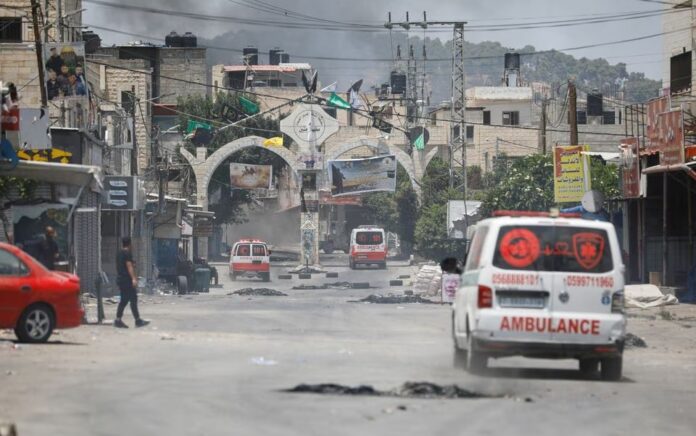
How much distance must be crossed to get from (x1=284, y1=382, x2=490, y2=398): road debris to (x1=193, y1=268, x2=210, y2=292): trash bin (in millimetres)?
39007

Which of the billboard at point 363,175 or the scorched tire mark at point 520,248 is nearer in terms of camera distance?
the scorched tire mark at point 520,248

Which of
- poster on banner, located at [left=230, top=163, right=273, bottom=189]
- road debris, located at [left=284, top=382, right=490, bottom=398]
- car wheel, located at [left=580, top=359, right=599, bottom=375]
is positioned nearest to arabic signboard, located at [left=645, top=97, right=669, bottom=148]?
car wheel, located at [left=580, top=359, right=599, bottom=375]

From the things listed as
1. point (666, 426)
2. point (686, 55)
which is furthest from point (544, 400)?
point (686, 55)

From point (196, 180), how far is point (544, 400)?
7635 cm

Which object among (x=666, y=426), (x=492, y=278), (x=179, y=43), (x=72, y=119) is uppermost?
(x=179, y=43)

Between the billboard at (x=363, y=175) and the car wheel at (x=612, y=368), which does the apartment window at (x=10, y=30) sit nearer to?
the billboard at (x=363, y=175)

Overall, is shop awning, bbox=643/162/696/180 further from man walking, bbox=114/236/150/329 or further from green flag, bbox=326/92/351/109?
green flag, bbox=326/92/351/109

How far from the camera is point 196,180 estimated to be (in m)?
88.5

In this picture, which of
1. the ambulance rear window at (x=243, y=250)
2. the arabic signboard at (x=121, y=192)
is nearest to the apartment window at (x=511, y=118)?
the ambulance rear window at (x=243, y=250)

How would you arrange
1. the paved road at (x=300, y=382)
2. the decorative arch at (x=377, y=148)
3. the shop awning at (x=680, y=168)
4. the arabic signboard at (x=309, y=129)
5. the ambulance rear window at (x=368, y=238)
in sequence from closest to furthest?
the paved road at (x=300, y=382)
the shop awning at (x=680, y=168)
the ambulance rear window at (x=368, y=238)
the arabic signboard at (x=309, y=129)
the decorative arch at (x=377, y=148)

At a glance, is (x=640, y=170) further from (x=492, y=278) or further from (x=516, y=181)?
(x=492, y=278)

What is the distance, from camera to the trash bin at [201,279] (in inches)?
2060

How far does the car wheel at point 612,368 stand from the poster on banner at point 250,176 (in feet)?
250

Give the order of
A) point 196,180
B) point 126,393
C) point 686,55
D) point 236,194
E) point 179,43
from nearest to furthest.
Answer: point 126,393 < point 686,55 < point 196,180 < point 236,194 < point 179,43
